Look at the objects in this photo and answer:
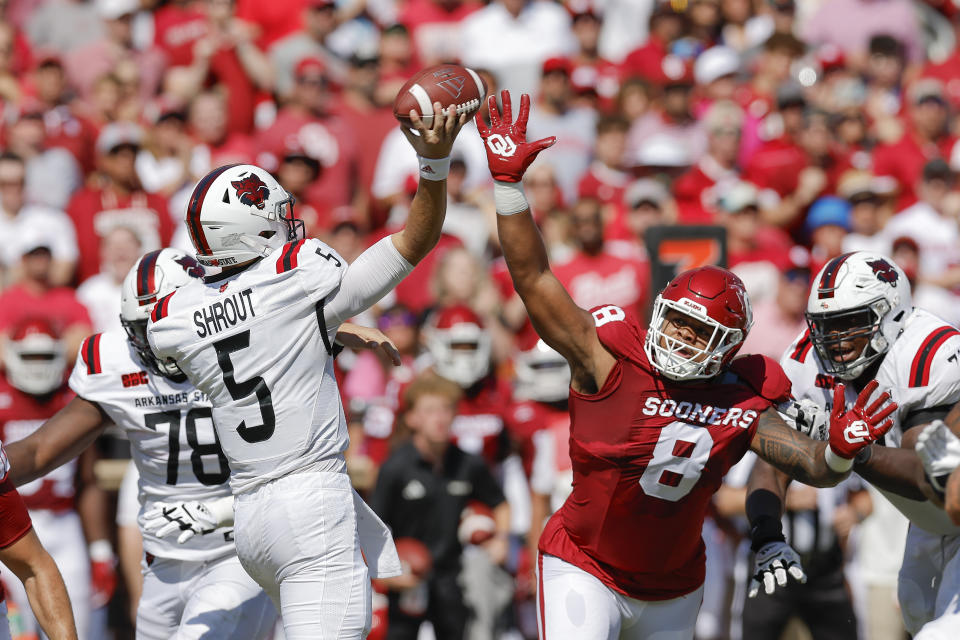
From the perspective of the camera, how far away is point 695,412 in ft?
15.6

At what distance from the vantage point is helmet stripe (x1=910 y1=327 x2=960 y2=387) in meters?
4.99

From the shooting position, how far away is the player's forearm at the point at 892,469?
14.9 feet

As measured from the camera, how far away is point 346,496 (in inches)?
183

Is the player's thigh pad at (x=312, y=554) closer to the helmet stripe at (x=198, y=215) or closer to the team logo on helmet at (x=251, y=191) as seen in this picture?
the helmet stripe at (x=198, y=215)

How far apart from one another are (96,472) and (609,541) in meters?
3.96

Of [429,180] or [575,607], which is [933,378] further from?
[429,180]

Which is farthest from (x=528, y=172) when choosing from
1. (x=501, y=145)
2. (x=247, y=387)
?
(x=247, y=387)

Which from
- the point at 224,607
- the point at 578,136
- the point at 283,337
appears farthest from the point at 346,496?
the point at 578,136

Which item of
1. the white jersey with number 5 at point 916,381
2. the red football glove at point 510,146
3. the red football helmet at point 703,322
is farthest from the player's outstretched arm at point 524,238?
the white jersey with number 5 at point 916,381

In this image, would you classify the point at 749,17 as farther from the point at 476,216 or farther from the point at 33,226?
the point at 33,226

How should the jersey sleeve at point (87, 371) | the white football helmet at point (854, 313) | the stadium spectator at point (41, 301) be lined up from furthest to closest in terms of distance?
the stadium spectator at point (41, 301), the jersey sleeve at point (87, 371), the white football helmet at point (854, 313)

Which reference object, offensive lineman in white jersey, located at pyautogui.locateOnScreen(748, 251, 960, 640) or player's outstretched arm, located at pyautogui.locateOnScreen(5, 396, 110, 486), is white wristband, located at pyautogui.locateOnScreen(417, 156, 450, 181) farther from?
player's outstretched arm, located at pyautogui.locateOnScreen(5, 396, 110, 486)

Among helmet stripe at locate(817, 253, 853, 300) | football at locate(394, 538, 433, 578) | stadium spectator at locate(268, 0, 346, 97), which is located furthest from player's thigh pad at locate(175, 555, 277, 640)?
stadium spectator at locate(268, 0, 346, 97)

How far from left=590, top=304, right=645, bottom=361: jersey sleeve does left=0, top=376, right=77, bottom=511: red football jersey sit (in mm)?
3781
